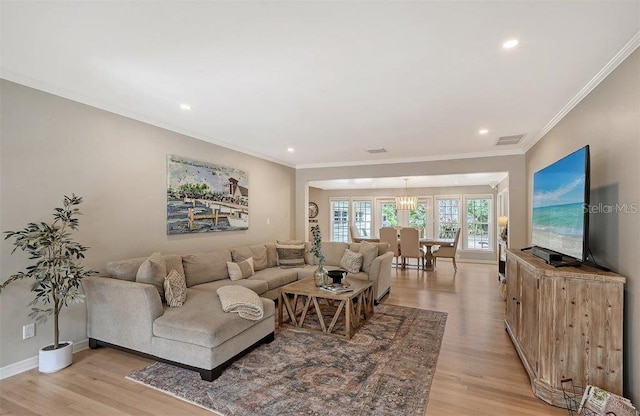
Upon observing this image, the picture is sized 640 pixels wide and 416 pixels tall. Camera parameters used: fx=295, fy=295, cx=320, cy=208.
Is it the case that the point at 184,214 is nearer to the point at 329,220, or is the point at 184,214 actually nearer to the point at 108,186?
the point at 108,186

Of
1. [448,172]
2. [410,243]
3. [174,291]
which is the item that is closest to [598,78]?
[448,172]

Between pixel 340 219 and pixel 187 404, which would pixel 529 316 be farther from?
pixel 340 219

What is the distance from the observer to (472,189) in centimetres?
907

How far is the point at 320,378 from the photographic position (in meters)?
2.41

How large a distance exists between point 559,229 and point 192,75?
3292mm

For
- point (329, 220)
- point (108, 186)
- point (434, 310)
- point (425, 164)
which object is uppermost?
point (425, 164)

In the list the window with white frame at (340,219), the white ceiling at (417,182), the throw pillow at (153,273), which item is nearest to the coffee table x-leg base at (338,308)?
the throw pillow at (153,273)

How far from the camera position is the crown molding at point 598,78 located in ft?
6.35

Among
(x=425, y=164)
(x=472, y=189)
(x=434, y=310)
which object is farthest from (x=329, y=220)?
(x=434, y=310)

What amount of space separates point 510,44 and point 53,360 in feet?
14.2

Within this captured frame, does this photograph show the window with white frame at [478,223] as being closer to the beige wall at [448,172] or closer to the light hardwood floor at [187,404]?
the beige wall at [448,172]

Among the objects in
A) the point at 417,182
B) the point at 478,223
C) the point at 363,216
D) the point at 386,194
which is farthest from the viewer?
the point at 363,216

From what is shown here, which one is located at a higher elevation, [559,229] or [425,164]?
[425,164]

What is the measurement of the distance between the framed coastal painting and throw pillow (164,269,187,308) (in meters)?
1.07
